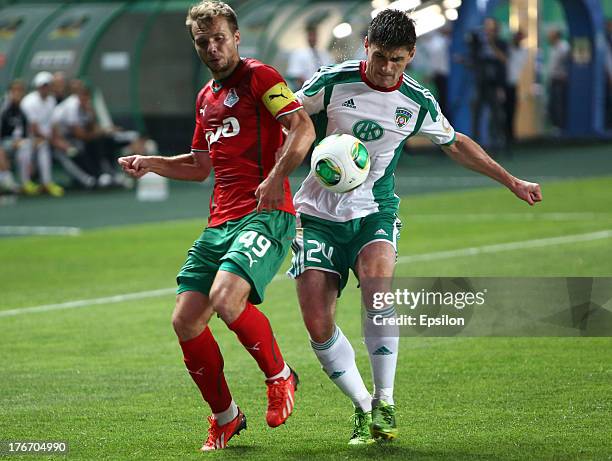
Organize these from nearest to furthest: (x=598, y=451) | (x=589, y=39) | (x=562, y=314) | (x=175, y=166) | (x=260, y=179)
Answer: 1. (x=598, y=451)
2. (x=260, y=179)
3. (x=175, y=166)
4. (x=562, y=314)
5. (x=589, y=39)


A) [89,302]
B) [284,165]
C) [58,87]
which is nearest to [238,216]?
[284,165]

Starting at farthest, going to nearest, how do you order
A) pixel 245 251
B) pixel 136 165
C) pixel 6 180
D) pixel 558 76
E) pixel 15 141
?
pixel 558 76 < pixel 15 141 < pixel 6 180 < pixel 136 165 < pixel 245 251

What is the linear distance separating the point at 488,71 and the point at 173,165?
2136 cm

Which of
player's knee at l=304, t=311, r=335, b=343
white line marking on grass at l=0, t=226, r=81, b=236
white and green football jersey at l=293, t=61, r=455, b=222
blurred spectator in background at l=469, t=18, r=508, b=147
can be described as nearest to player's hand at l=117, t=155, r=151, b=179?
white and green football jersey at l=293, t=61, r=455, b=222

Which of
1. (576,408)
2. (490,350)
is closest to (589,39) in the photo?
(490,350)

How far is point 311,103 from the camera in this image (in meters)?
7.11

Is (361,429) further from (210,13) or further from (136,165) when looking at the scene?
(210,13)

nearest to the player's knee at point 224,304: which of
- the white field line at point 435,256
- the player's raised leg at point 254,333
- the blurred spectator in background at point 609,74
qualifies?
the player's raised leg at point 254,333

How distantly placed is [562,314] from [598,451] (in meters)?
1.59

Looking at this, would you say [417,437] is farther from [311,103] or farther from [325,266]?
[311,103]

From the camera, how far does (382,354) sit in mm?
6906

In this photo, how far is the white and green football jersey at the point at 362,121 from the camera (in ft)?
23.2

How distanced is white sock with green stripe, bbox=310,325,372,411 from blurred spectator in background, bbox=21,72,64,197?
695 inches

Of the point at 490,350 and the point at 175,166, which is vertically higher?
the point at 175,166
